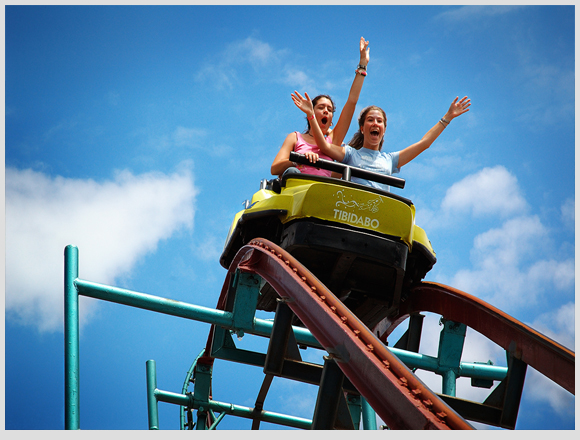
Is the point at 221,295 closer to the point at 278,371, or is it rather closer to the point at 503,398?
the point at 278,371

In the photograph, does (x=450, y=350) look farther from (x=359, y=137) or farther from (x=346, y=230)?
(x=359, y=137)

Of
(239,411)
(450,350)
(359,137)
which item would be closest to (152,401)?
(239,411)

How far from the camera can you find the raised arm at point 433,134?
4.28 metres

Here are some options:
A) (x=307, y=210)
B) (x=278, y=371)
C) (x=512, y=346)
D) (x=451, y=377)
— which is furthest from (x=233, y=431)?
(x=451, y=377)

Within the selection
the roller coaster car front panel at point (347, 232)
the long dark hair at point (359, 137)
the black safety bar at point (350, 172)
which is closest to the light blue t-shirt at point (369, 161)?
the long dark hair at point (359, 137)

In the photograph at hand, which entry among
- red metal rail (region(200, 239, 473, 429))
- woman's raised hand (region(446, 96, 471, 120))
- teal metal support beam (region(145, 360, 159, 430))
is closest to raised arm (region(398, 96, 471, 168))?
woman's raised hand (region(446, 96, 471, 120))

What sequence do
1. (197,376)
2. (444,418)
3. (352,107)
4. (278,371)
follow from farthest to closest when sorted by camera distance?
(197,376)
(352,107)
(278,371)
(444,418)

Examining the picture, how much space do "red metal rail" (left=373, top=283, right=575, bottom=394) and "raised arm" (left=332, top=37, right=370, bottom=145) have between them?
1.25 m

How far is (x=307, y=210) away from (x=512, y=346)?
138 centimetres

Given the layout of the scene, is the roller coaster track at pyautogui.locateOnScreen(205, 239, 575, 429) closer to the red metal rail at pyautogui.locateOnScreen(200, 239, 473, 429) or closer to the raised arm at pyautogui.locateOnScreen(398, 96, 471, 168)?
the red metal rail at pyautogui.locateOnScreen(200, 239, 473, 429)

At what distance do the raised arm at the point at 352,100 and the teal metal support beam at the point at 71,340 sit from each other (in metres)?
2.01

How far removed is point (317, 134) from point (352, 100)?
48cm

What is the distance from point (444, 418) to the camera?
65.1 inches

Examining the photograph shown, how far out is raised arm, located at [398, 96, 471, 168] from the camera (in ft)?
14.0
